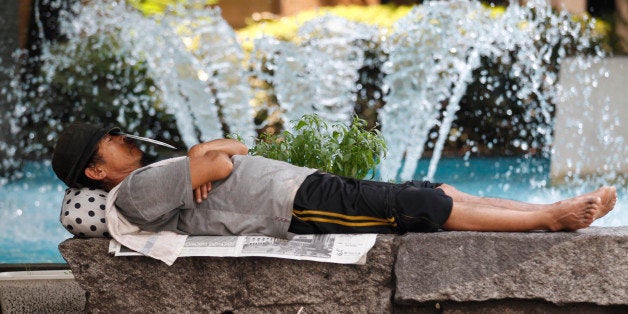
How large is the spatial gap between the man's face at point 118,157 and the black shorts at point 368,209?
0.71m

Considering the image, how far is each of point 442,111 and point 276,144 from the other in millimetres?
4522

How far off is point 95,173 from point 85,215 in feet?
0.62

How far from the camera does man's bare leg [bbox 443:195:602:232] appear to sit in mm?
3168

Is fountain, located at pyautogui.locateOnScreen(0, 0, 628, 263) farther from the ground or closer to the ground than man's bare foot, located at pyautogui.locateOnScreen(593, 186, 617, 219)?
closer to the ground

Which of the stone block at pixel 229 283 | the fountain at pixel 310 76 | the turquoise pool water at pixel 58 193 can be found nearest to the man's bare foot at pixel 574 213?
the stone block at pixel 229 283

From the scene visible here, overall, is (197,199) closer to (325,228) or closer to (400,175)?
(325,228)

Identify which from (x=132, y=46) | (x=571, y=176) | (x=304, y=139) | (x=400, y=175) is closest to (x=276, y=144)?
(x=304, y=139)

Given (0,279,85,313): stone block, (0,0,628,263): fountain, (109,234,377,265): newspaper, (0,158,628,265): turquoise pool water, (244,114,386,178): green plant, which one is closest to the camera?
(109,234,377,265): newspaper

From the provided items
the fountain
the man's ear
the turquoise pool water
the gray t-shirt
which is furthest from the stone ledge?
the fountain

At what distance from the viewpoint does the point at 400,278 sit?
3.27 meters

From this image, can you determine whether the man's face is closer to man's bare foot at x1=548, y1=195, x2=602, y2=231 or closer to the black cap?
the black cap

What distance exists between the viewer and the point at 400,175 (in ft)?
24.3

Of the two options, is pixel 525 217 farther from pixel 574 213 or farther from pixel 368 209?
pixel 368 209

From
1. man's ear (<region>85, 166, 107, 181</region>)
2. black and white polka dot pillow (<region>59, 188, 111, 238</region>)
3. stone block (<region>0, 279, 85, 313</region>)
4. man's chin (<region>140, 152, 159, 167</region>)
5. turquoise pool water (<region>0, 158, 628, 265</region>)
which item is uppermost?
man's chin (<region>140, 152, 159, 167</region>)
